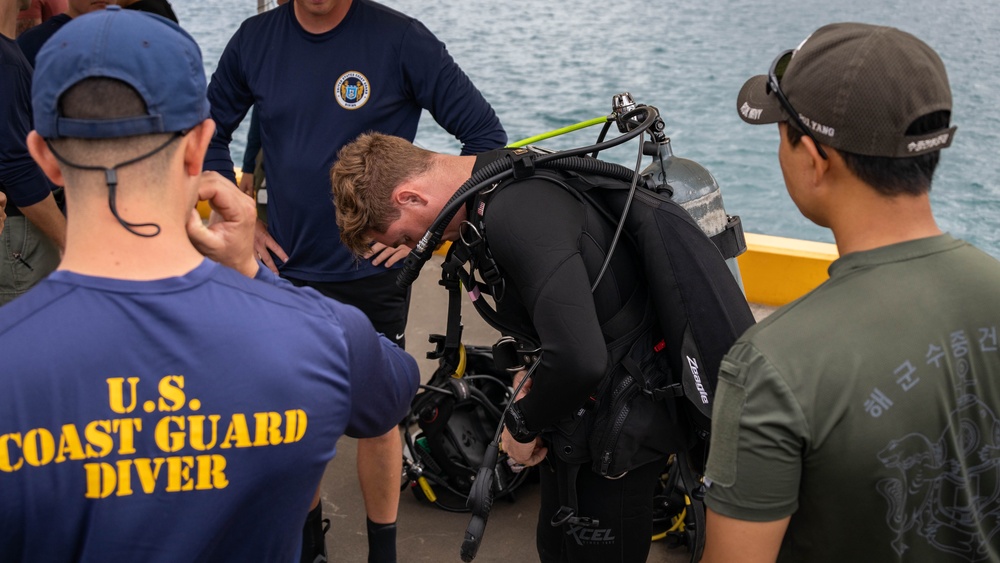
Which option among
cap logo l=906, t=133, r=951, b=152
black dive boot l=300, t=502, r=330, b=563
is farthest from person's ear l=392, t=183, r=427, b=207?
cap logo l=906, t=133, r=951, b=152

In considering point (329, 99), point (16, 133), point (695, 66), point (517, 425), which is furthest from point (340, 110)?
point (695, 66)

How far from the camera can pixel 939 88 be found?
55.6 inches

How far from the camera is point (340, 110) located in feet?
10.3

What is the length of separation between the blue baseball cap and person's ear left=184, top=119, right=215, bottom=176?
0.03 metres

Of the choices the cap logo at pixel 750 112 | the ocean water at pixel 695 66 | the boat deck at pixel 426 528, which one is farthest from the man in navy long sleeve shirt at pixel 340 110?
the ocean water at pixel 695 66

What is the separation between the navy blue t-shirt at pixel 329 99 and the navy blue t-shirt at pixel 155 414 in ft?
5.94

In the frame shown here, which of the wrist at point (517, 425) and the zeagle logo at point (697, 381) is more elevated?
Result: the zeagle logo at point (697, 381)

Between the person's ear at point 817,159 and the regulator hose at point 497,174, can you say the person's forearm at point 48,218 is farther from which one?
the person's ear at point 817,159

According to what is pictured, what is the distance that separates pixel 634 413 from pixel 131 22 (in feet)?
4.96

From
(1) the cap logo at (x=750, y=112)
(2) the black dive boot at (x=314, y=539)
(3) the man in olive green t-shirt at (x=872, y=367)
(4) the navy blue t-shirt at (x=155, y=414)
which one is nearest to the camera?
(4) the navy blue t-shirt at (x=155, y=414)

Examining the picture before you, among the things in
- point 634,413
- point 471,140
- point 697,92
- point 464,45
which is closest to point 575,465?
point 634,413

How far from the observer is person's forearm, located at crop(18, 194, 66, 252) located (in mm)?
3170

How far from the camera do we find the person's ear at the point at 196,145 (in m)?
1.40

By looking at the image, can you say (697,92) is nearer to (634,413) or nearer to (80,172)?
(634,413)
